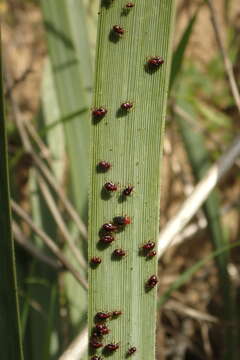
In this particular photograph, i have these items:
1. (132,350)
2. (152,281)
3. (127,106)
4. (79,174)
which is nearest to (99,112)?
(127,106)

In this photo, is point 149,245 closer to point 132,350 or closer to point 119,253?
point 119,253

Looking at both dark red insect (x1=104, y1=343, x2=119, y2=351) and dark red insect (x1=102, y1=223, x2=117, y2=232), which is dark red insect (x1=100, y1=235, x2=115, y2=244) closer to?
dark red insect (x1=102, y1=223, x2=117, y2=232)

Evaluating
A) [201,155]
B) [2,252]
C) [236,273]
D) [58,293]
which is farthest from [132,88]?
[236,273]

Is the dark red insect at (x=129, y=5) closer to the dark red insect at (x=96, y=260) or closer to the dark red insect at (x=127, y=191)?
the dark red insect at (x=127, y=191)

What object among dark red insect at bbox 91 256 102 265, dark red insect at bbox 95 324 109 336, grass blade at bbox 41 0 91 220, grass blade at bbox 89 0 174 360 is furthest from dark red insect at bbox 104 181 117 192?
grass blade at bbox 41 0 91 220

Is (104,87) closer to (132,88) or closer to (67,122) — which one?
(132,88)

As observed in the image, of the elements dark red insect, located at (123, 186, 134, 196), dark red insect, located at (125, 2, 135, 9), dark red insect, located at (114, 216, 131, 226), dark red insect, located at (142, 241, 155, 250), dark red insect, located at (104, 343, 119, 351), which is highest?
dark red insect, located at (125, 2, 135, 9)
